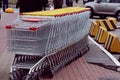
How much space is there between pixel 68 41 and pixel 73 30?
19.5 inches

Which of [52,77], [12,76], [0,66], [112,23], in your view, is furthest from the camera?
[112,23]

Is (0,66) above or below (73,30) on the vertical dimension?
below

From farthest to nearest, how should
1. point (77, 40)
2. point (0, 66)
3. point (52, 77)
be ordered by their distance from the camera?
point (77, 40) < point (0, 66) < point (52, 77)

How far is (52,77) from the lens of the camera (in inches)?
328

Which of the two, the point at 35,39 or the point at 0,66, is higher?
the point at 35,39

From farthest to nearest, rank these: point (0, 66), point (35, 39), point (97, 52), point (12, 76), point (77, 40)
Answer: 1. point (97, 52)
2. point (77, 40)
3. point (0, 66)
4. point (35, 39)
5. point (12, 76)

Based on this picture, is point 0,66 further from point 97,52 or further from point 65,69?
point 97,52

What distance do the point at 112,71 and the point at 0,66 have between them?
265 centimetres

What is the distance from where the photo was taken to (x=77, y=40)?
Result: 10.3 metres

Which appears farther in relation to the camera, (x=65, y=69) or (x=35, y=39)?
(x=65, y=69)

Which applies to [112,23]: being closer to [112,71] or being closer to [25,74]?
[112,71]

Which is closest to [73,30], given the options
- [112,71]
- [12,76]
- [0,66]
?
[112,71]

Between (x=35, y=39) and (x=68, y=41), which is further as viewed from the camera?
(x=68, y=41)

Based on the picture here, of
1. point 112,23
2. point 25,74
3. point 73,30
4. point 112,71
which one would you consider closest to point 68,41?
point 73,30
